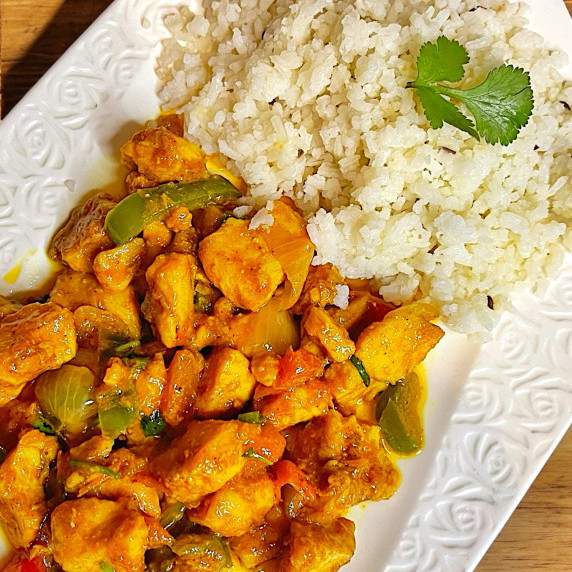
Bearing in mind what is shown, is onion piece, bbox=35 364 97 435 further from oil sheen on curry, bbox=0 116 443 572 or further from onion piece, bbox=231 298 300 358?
onion piece, bbox=231 298 300 358

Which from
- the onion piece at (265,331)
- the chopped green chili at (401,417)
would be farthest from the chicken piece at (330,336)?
the chopped green chili at (401,417)

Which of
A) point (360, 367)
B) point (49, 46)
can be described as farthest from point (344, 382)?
point (49, 46)

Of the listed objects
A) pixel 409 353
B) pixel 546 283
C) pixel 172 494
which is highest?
pixel 546 283

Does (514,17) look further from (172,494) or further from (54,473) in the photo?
(54,473)

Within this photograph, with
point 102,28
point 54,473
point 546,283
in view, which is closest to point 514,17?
point 546,283

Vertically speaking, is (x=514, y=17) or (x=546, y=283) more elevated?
(x=514, y=17)
